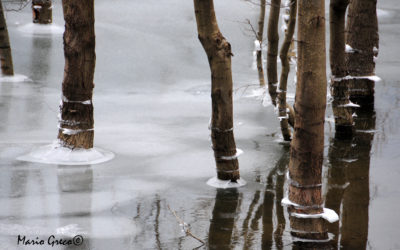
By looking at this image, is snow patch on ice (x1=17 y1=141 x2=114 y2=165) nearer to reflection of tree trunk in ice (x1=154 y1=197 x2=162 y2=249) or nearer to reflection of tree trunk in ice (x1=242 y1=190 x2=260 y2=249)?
reflection of tree trunk in ice (x1=154 y1=197 x2=162 y2=249)

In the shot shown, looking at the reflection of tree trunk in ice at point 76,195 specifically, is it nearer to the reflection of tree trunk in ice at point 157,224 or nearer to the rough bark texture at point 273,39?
the reflection of tree trunk in ice at point 157,224

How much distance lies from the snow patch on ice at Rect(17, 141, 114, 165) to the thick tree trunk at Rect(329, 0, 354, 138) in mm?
4147

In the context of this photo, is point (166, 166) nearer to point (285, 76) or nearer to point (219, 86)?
point (219, 86)

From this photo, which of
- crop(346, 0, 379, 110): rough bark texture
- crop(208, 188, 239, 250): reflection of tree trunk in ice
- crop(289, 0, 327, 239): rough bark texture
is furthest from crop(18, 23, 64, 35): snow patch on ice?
crop(289, 0, 327, 239): rough bark texture

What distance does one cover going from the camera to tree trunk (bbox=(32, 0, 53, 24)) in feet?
67.6

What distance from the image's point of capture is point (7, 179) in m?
8.64

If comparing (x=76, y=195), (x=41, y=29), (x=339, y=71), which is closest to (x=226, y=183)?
(x=76, y=195)

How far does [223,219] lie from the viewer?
7258 millimetres

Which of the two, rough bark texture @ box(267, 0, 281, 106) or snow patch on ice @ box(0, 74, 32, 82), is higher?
rough bark texture @ box(267, 0, 281, 106)

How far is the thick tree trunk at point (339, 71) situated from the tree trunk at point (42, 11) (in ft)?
41.8

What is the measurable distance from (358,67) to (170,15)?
12.1 meters

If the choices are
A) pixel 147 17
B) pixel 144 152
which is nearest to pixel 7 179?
pixel 144 152

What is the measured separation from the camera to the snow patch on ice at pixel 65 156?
960cm

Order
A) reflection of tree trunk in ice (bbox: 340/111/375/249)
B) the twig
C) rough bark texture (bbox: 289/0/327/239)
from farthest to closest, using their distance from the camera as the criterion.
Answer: reflection of tree trunk in ice (bbox: 340/111/375/249) → the twig → rough bark texture (bbox: 289/0/327/239)
